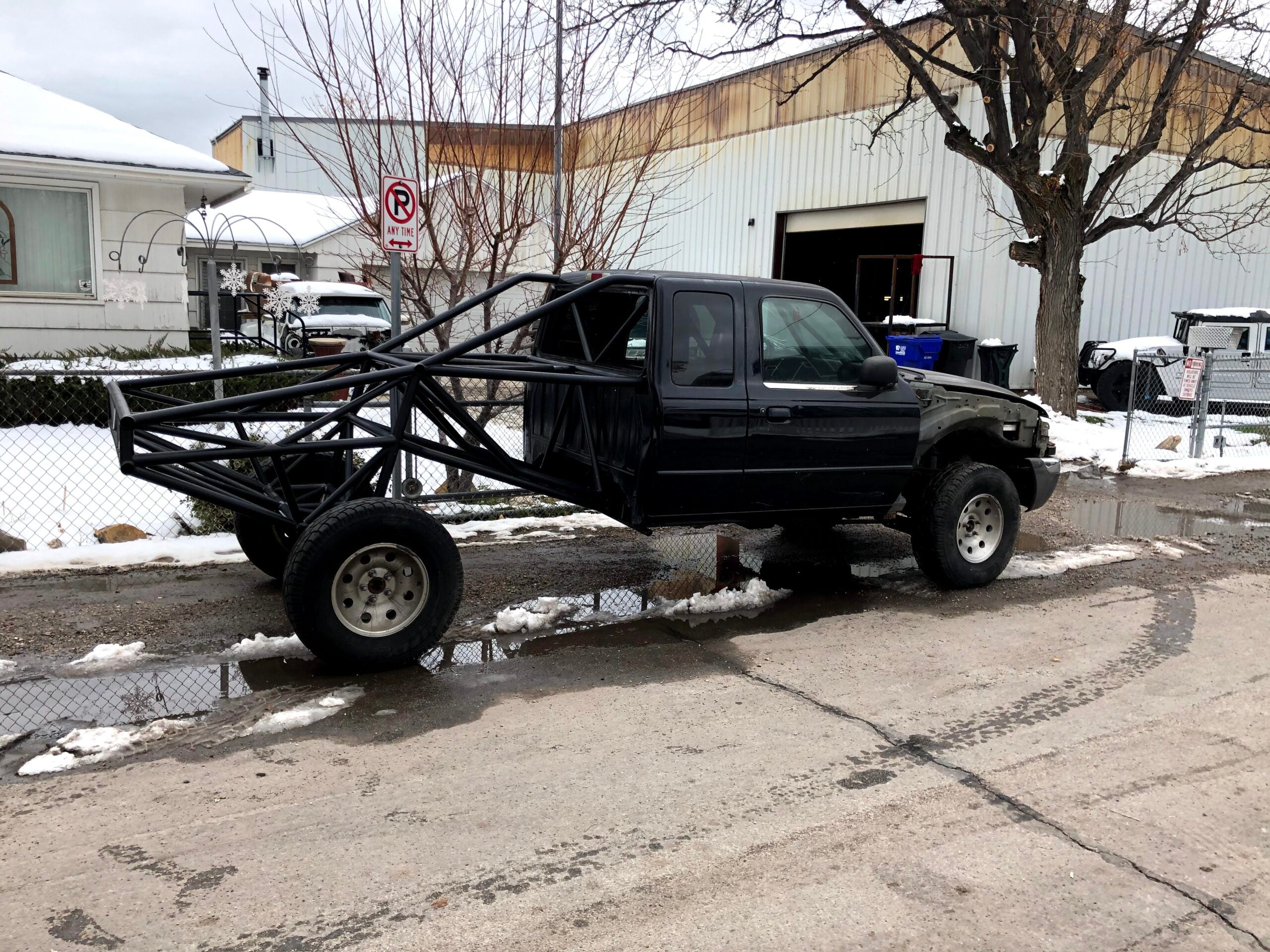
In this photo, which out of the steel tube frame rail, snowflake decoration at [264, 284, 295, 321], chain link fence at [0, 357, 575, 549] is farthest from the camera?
snowflake decoration at [264, 284, 295, 321]

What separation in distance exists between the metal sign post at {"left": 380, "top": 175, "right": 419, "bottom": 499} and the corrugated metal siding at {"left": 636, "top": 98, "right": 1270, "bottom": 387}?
11.1 meters

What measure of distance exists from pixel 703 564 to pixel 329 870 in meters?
4.70

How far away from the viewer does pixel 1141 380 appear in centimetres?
1852

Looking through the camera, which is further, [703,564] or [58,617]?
[703,564]

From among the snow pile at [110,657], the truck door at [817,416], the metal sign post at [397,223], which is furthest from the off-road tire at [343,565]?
the metal sign post at [397,223]

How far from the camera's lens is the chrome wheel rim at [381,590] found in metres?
5.12

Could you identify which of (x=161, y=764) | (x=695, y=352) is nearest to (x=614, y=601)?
(x=695, y=352)

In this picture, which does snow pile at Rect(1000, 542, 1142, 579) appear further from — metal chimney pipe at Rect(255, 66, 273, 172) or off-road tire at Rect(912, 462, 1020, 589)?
metal chimney pipe at Rect(255, 66, 273, 172)

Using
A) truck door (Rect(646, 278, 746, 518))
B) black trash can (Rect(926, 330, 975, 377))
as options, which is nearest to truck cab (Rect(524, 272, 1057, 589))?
truck door (Rect(646, 278, 746, 518))

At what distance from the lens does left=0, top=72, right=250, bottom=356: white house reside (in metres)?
12.5

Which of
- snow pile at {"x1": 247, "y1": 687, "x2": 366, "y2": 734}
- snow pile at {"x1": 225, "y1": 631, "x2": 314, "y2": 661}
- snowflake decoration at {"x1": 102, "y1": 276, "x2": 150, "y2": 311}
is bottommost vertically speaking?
snow pile at {"x1": 247, "y1": 687, "x2": 366, "y2": 734}

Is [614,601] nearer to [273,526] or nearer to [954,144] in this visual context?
[273,526]

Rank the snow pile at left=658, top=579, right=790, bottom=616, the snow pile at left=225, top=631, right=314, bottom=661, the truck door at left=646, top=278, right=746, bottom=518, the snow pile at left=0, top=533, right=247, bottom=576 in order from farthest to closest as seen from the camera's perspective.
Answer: the snow pile at left=0, top=533, right=247, bottom=576 < the snow pile at left=658, top=579, right=790, bottom=616 < the truck door at left=646, top=278, right=746, bottom=518 < the snow pile at left=225, top=631, right=314, bottom=661

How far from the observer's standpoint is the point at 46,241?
41.9ft
